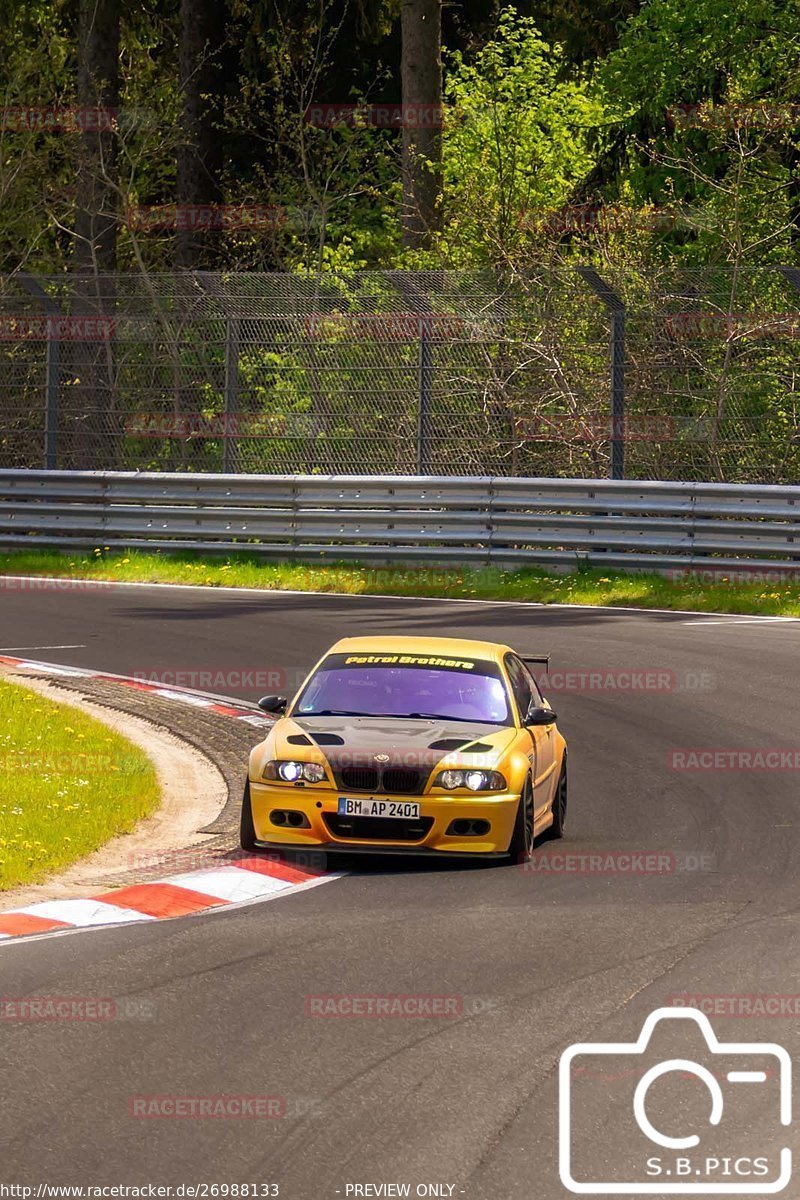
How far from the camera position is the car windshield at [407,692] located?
39.2 feet

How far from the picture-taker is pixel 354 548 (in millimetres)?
25547

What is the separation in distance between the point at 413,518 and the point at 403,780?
1403cm

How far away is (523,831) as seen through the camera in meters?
11.2

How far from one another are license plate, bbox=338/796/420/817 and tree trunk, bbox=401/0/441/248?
83.2 ft

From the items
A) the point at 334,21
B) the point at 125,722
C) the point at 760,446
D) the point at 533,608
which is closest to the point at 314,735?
the point at 125,722

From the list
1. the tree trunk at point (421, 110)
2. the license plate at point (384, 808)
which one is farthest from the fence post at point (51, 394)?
the license plate at point (384, 808)

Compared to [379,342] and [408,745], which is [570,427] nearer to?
[379,342]

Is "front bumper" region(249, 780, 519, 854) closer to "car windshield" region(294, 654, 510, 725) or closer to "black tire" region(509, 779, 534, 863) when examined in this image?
"black tire" region(509, 779, 534, 863)

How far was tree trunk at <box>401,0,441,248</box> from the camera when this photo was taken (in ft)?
114

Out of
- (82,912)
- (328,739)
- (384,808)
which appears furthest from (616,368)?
(82,912)

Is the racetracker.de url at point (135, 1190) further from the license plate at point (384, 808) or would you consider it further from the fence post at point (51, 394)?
the fence post at point (51, 394)

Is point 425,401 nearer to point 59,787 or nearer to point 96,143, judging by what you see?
point 59,787

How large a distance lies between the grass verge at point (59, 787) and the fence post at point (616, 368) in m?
10.6

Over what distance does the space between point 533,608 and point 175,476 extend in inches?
252
